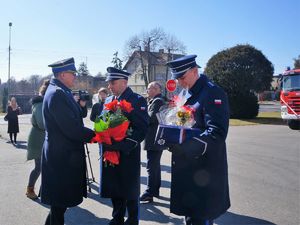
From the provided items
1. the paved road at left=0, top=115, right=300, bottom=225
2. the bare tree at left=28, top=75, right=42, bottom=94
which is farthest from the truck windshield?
the bare tree at left=28, top=75, right=42, bottom=94

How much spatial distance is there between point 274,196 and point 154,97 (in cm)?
283

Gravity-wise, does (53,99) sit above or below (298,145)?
above

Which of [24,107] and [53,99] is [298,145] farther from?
[24,107]

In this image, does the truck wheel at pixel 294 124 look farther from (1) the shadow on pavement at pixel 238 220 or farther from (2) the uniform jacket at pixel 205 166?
(2) the uniform jacket at pixel 205 166

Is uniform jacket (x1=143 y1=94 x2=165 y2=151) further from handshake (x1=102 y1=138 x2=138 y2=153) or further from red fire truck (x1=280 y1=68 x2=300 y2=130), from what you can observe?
red fire truck (x1=280 y1=68 x2=300 y2=130)

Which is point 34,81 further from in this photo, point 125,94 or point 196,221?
point 196,221

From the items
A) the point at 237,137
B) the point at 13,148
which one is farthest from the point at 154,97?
A: the point at 237,137

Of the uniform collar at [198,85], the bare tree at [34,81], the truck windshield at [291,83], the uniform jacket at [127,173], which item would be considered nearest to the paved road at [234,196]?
the uniform jacket at [127,173]

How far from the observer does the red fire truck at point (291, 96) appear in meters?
17.5

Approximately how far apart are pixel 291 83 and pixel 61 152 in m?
16.6

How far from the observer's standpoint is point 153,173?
245 inches

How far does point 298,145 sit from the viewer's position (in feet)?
41.9

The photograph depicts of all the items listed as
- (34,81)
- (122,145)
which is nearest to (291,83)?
(122,145)

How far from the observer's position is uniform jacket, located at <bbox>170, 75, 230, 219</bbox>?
9.88 feet
